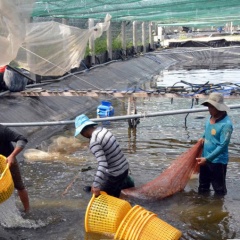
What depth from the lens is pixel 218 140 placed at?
268 inches

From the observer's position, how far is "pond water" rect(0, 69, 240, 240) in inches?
246

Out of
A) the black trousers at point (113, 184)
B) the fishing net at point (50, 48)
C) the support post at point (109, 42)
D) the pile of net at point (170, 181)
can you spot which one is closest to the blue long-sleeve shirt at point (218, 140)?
the pile of net at point (170, 181)

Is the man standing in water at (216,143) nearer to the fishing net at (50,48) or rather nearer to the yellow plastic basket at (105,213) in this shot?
the yellow plastic basket at (105,213)

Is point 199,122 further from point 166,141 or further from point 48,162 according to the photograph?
point 48,162

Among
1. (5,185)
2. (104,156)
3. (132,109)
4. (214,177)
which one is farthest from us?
(132,109)

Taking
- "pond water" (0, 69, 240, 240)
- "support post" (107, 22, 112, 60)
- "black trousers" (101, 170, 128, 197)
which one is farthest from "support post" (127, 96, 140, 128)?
"support post" (107, 22, 112, 60)

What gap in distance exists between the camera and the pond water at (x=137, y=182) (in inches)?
246

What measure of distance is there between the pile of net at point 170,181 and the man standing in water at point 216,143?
0.20m

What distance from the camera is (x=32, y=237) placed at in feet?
19.7

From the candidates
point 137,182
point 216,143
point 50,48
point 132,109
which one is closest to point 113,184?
point 216,143

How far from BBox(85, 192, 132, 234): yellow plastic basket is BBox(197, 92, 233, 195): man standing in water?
1757 mm

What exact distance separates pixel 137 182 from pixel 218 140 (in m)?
2.00

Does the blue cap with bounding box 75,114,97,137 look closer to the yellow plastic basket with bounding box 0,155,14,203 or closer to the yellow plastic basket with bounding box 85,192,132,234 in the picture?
the yellow plastic basket with bounding box 85,192,132,234

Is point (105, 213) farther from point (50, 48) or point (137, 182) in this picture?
point (50, 48)
